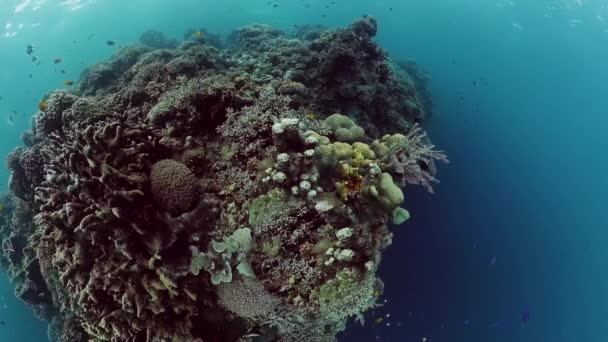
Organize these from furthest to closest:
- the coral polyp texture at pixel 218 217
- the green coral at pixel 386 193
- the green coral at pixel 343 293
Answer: the green coral at pixel 386 193 < the green coral at pixel 343 293 < the coral polyp texture at pixel 218 217

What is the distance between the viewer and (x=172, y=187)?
16.7 feet

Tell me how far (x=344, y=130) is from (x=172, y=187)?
3.24 m

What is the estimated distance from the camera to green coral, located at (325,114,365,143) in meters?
6.53

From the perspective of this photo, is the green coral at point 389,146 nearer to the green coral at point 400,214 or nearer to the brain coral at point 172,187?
the green coral at point 400,214

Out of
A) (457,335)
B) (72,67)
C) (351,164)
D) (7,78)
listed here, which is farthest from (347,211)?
(7,78)

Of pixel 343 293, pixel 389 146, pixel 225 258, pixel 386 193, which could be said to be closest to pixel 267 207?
pixel 225 258

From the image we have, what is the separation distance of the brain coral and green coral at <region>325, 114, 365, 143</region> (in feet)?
9.17

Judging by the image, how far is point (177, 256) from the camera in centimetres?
497

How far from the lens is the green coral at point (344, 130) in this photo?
257 inches

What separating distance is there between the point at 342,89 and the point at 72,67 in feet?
123

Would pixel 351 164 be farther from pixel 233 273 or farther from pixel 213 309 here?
pixel 213 309

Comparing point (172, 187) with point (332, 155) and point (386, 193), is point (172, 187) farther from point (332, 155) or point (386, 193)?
point (386, 193)

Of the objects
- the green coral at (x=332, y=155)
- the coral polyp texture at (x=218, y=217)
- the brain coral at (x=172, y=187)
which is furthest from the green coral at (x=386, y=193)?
the brain coral at (x=172, y=187)

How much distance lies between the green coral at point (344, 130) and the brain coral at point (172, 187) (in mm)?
2794
